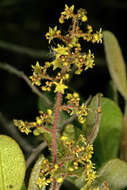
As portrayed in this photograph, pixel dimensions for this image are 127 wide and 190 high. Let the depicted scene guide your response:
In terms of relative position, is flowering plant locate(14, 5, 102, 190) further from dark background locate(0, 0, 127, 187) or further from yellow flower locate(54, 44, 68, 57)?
dark background locate(0, 0, 127, 187)

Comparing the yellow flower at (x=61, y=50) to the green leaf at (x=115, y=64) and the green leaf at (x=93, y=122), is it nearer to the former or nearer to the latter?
the green leaf at (x=93, y=122)

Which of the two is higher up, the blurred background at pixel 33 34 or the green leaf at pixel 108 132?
the blurred background at pixel 33 34

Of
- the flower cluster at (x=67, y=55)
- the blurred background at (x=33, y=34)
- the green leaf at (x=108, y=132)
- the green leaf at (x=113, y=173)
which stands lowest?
the green leaf at (x=113, y=173)

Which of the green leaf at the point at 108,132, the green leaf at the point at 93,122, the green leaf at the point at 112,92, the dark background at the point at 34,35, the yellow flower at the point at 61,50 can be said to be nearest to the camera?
the yellow flower at the point at 61,50

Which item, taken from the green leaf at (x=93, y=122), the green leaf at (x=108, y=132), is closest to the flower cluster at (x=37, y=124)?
the green leaf at (x=93, y=122)

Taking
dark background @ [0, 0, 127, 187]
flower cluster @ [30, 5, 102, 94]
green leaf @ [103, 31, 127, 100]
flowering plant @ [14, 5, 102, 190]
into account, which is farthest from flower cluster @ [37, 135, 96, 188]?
dark background @ [0, 0, 127, 187]

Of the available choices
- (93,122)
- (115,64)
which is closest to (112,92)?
(115,64)
